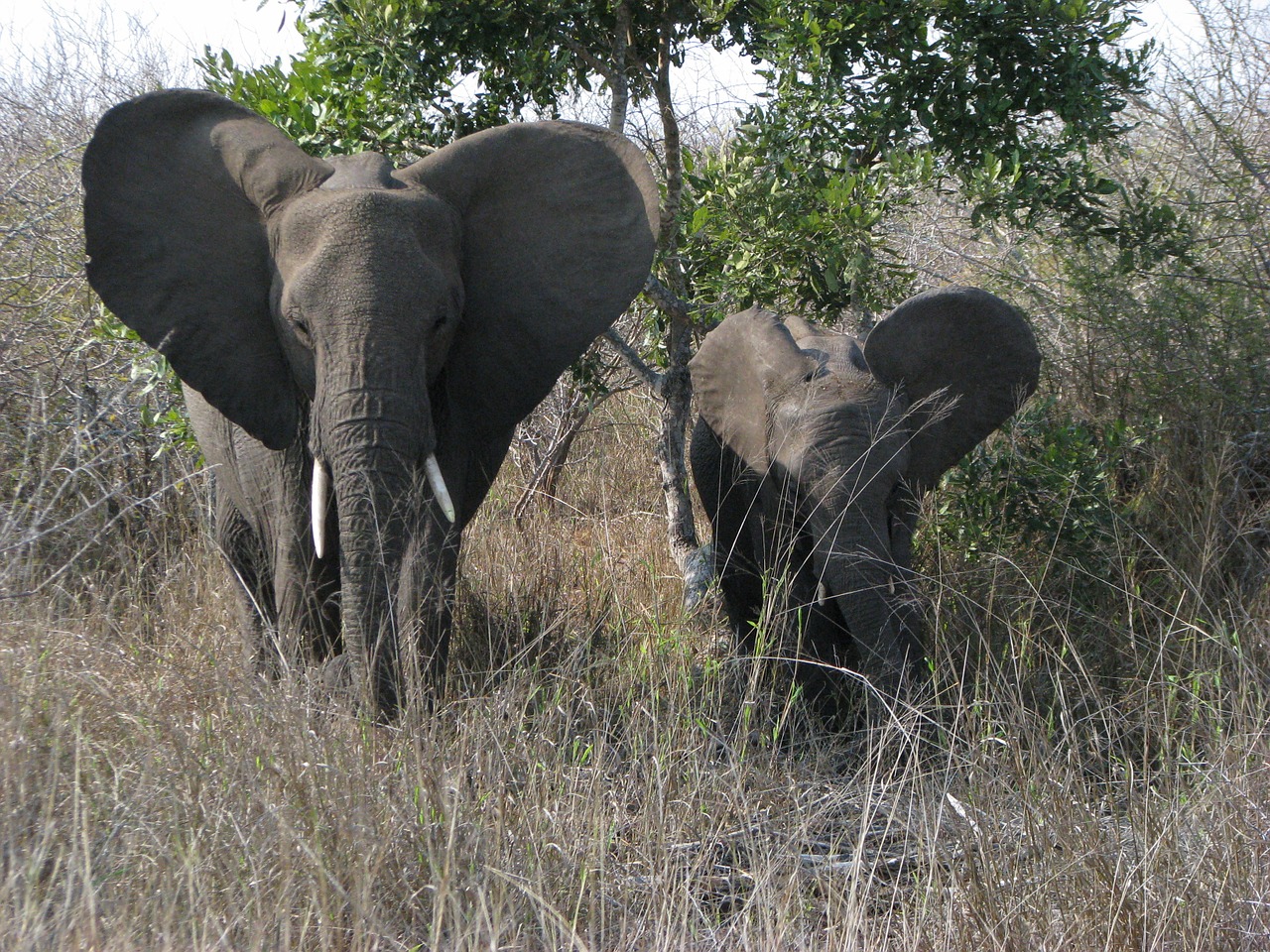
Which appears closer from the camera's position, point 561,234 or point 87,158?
point 87,158

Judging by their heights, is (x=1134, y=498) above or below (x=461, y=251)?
below

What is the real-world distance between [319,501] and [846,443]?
197 cm

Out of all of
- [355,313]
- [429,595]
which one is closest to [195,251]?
[355,313]

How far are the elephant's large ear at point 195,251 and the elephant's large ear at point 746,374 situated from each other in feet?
6.23

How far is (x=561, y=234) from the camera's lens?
5086 millimetres

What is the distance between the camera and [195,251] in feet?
15.3

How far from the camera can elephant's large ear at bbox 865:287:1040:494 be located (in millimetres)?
5641

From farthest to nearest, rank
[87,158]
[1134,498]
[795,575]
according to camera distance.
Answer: [1134,498] < [795,575] < [87,158]

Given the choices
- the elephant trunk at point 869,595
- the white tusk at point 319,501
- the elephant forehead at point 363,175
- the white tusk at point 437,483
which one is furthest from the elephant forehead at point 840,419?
the white tusk at point 319,501

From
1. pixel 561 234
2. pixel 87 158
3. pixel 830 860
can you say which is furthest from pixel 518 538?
pixel 830 860

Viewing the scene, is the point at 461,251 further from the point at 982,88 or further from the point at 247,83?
the point at 982,88

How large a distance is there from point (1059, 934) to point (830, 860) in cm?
68

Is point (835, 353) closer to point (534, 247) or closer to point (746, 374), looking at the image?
point (746, 374)

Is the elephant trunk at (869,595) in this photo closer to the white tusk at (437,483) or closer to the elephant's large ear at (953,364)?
the elephant's large ear at (953,364)
